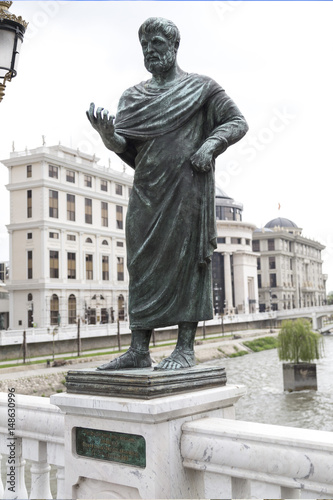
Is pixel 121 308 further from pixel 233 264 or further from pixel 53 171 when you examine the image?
pixel 233 264

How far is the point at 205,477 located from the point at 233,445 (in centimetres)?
34

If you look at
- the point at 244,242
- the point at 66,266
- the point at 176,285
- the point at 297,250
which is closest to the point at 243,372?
the point at 66,266

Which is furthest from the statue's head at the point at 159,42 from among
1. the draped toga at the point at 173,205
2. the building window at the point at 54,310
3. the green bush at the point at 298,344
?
the building window at the point at 54,310

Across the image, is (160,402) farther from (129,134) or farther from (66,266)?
(66,266)

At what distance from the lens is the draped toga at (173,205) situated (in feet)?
12.0

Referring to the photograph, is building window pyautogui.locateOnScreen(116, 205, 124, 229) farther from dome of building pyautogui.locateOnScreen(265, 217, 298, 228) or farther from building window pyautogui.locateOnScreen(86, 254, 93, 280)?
dome of building pyautogui.locateOnScreen(265, 217, 298, 228)

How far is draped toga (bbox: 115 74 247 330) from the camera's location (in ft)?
12.0

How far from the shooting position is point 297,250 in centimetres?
10000

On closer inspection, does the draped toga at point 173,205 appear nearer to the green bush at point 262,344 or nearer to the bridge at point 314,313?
the green bush at point 262,344

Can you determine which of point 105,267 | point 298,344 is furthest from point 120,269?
point 298,344

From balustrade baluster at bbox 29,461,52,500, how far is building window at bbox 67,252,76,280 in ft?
138

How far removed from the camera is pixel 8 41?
4.62 m

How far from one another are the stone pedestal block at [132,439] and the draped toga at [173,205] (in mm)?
566

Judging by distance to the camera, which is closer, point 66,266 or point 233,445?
point 233,445
